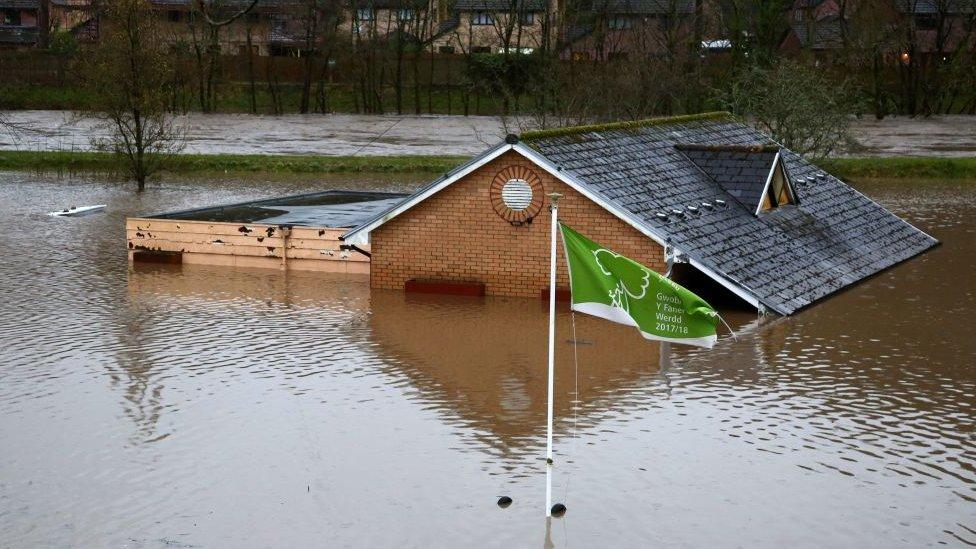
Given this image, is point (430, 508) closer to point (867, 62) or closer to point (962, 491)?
point (962, 491)

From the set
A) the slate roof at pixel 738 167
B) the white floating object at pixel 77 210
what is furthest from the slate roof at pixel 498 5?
the slate roof at pixel 738 167

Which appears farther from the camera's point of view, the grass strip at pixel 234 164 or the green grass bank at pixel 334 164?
the grass strip at pixel 234 164

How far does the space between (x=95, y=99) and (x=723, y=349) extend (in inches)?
1025

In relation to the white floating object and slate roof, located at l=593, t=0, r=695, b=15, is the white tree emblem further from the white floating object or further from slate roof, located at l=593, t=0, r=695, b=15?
slate roof, located at l=593, t=0, r=695, b=15

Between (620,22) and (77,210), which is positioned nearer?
(77,210)

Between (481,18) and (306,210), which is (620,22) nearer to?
(481,18)

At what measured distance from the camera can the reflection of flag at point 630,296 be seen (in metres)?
13.0

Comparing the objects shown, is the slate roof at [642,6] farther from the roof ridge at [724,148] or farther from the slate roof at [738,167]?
the slate roof at [738,167]

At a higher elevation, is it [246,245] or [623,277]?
[623,277]

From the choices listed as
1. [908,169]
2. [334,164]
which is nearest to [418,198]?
[334,164]

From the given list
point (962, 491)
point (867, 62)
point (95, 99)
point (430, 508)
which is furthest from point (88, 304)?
point (867, 62)

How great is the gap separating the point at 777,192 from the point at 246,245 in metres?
10.2

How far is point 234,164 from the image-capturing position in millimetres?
47000

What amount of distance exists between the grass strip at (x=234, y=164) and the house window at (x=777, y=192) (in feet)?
64.7
